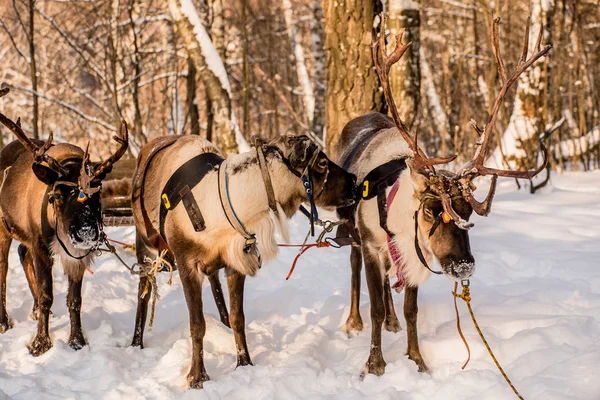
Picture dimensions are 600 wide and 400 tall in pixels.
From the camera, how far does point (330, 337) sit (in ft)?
15.1

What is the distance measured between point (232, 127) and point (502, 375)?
6208 millimetres

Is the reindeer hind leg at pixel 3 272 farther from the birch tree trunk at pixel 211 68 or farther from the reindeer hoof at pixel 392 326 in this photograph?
the birch tree trunk at pixel 211 68

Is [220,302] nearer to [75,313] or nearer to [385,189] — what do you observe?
[75,313]

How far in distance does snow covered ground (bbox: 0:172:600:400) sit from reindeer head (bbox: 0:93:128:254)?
2.68 feet

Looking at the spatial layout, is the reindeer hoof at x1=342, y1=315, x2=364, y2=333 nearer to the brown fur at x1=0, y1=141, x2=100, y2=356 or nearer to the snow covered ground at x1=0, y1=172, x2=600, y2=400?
the snow covered ground at x1=0, y1=172, x2=600, y2=400

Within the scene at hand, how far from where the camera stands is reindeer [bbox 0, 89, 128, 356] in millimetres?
4207

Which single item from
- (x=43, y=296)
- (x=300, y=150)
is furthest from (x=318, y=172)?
(x=43, y=296)

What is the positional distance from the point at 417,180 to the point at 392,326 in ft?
5.26

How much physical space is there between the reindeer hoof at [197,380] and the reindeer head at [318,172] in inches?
51.1

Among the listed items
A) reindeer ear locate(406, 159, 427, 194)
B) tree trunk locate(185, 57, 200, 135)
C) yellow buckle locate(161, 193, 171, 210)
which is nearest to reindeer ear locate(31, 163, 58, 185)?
yellow buckle locate(161, 193, 171, 210)

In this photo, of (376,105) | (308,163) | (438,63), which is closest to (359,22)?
(376,105)

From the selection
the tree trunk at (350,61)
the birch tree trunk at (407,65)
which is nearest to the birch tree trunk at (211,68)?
the tree trunk at (350,61)

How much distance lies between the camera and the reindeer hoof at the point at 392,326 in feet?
15.7

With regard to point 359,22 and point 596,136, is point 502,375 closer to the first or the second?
point 359,22
